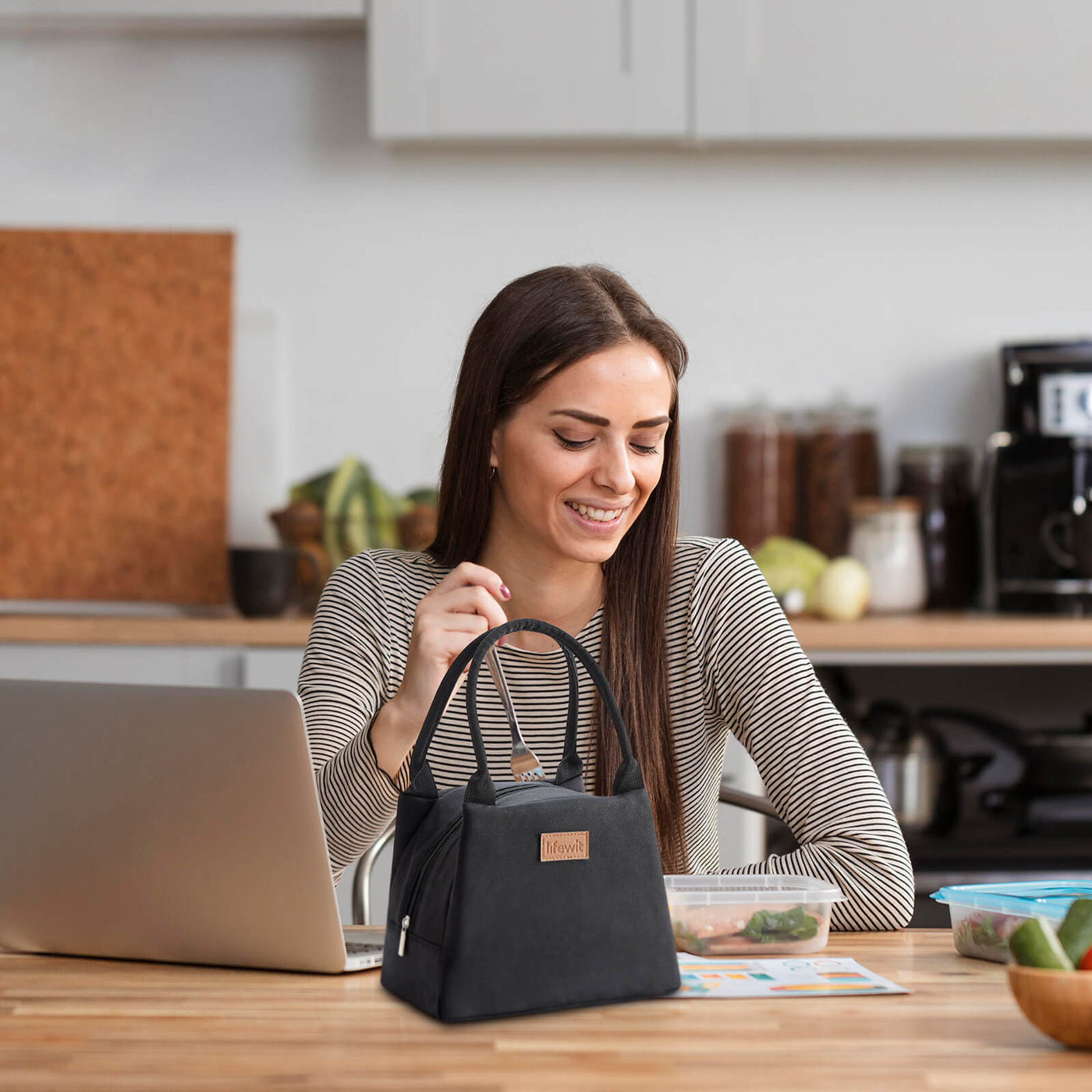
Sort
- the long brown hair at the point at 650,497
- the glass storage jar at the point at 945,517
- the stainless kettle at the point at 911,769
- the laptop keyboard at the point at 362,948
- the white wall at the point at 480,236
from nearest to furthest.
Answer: the laptop keyboard at the point at 362,948 < the long brown hair at the point at 650,497 < the stainless kettle at the point at 911,769 < the glass storage jar at the point at 945,517 < the white wall at the point at 480,236

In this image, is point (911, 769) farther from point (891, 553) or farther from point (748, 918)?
point (748, 918)

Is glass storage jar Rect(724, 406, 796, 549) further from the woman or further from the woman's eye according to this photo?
the woman's eye

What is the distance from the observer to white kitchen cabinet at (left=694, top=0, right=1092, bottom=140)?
252 centimetres

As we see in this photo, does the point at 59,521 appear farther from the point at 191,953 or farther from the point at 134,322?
the point at 191,953

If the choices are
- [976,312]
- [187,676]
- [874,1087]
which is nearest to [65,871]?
[874,1087]

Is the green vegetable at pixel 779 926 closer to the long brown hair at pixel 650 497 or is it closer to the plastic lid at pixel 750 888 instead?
the plastic lid at pixel 750 888

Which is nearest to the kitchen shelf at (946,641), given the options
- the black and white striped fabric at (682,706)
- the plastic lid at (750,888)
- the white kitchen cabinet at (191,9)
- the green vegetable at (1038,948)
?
the black and white striped fabric at (682,706)

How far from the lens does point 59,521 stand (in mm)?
2752

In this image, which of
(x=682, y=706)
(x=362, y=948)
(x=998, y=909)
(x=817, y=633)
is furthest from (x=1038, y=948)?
(x=817, y=633)

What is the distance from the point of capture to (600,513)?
1.43 meters

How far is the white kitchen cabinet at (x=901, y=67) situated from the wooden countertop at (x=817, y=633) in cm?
89

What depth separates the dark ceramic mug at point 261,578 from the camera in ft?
7.97

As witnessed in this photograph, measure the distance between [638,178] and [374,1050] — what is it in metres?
2.30

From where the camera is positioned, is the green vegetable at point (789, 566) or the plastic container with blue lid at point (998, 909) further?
the green vegetable at point (789, 566)
